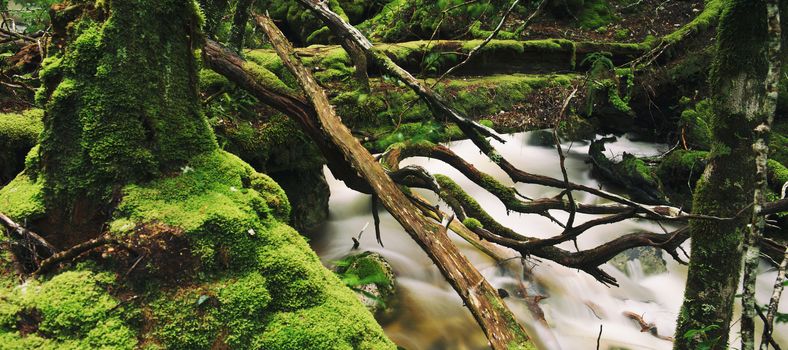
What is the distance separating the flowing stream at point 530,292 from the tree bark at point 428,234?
2070 mm

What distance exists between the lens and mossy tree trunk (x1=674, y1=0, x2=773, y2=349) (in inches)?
112

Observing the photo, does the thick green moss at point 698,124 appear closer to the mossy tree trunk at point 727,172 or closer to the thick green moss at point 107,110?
the mossy tree trunk at point 727,172

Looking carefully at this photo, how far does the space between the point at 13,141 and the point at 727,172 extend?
5.04 metres

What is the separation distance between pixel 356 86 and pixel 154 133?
12.4 ft

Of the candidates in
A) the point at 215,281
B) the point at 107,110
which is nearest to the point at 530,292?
the point at 215,281

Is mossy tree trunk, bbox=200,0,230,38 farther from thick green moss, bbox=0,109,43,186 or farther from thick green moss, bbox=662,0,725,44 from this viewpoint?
thick green moss, bbox=662,0,725,44

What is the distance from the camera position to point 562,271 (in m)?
6.18

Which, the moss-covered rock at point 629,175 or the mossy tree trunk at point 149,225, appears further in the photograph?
the moss-covered rock at point 629,175

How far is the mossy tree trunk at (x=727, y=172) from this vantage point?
285cm

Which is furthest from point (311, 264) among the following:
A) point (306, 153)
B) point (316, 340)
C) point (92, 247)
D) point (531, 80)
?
point (531, 80)

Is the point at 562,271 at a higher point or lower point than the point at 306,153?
higher

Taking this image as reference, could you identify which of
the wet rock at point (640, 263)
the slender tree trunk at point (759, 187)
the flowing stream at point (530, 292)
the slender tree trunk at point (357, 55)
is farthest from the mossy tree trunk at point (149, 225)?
the wet rock at point (640, 263)

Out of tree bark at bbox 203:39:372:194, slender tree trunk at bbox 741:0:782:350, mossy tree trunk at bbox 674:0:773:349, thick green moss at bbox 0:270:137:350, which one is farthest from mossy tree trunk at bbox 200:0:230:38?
slender tree trunk at bbox 741:0:782:350

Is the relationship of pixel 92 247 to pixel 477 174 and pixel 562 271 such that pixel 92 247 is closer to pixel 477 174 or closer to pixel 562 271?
pixel 477 174
